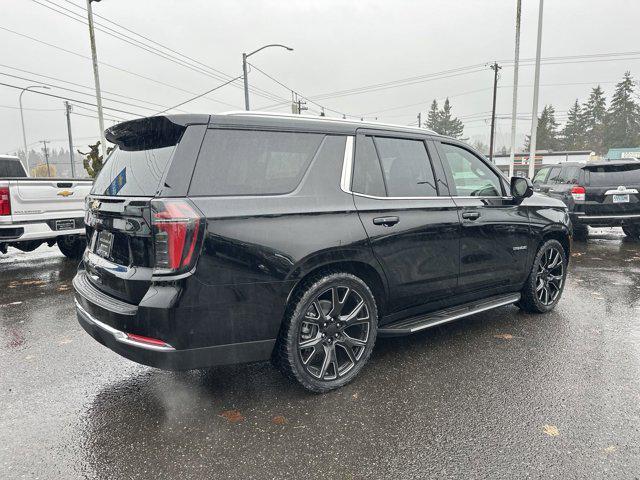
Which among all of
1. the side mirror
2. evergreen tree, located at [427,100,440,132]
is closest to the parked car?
the side mirror

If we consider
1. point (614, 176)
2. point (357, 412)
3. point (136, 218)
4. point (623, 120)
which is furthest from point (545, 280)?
point (623, 120)

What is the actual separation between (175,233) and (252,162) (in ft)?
2.26

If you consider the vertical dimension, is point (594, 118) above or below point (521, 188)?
above

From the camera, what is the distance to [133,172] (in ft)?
9.29

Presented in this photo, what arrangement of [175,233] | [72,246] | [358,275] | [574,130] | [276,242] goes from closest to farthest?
[175,233]
[276,242]
[358,275]
[72,246]
[574,130]

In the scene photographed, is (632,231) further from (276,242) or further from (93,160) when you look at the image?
(93,160)

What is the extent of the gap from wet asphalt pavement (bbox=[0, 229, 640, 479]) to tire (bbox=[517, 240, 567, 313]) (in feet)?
1.24

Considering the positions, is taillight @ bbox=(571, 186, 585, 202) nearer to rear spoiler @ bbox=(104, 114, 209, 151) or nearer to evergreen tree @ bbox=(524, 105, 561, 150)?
rear spoiler @ bbox=(104, 114, 209, 151)

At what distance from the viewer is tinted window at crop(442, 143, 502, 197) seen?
3896 mm

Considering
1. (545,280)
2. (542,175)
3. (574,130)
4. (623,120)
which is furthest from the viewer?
(574,130)

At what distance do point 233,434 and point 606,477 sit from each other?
1996 mm

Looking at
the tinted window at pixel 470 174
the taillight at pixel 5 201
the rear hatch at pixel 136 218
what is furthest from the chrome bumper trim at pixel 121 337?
the taillight at pixel 5 201

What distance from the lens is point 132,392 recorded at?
3080 mm

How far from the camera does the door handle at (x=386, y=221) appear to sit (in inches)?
125
